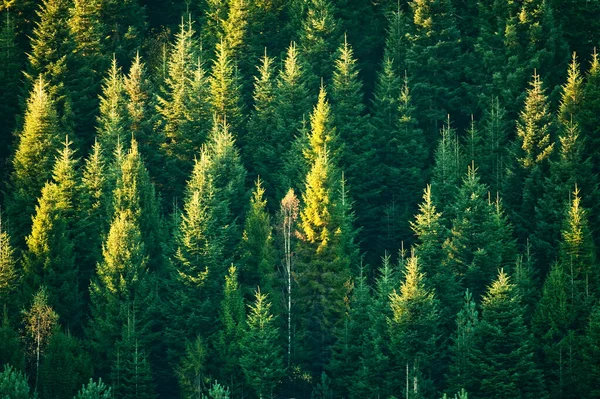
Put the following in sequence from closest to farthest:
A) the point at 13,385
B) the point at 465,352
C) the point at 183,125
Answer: the point at 13,385, the point at 465,352, the point at 183,125

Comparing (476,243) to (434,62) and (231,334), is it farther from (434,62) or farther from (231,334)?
(434,62)

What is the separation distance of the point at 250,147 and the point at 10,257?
20.9m

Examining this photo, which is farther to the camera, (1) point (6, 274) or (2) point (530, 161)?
(2) point (530, 161)

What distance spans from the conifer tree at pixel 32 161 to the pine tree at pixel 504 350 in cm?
2959

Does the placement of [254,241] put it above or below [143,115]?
below

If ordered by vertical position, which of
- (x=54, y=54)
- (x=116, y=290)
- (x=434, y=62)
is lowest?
(x=116, y=290)

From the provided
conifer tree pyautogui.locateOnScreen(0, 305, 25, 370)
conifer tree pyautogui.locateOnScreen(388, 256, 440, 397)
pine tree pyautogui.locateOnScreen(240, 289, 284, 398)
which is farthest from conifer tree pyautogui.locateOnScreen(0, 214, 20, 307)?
conifer tree pyautogui.locateOnScreen(388, 256, 440, 397)

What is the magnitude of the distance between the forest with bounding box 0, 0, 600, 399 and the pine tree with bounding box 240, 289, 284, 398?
161 millimetres

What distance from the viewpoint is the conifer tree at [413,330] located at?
2302 inches

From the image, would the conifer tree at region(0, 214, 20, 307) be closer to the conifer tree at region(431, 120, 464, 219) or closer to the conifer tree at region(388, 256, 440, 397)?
the conifer tree at region(388, 256, 440, 397)

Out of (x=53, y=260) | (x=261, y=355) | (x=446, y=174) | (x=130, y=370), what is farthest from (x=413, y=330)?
(x=53, y=260)

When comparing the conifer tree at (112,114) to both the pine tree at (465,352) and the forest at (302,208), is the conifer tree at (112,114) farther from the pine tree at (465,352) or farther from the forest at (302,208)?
the pine tree at (465,352)

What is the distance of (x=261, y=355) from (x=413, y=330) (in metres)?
8.77

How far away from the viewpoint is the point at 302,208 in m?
66.2
